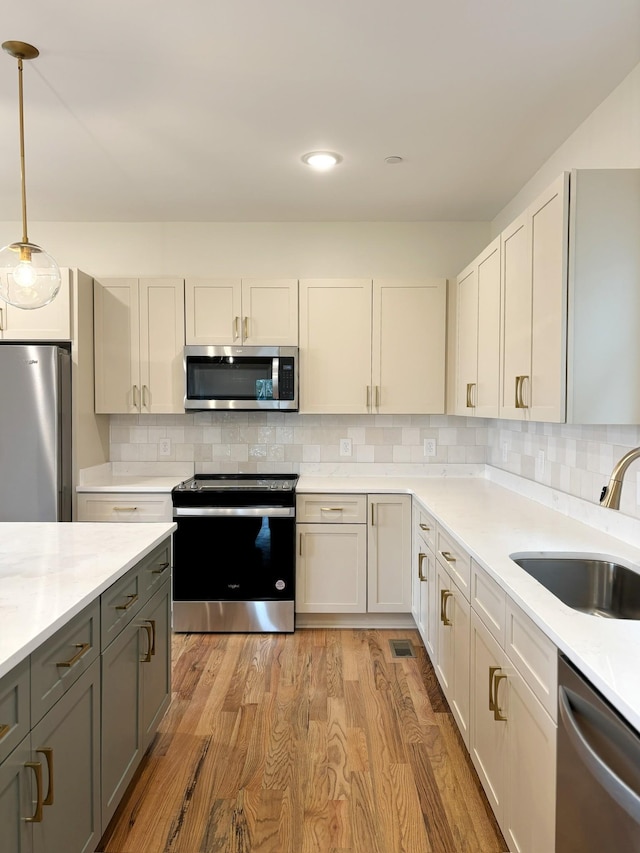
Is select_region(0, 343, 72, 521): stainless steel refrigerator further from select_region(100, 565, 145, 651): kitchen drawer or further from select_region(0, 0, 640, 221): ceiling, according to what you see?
select_region(100, 565, 145, 651): kitchen drawer

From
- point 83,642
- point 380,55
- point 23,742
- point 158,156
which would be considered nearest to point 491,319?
point 380,55

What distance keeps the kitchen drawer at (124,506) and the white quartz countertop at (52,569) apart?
3.88 ft

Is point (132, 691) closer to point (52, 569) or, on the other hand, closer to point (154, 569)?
point (154, 569)

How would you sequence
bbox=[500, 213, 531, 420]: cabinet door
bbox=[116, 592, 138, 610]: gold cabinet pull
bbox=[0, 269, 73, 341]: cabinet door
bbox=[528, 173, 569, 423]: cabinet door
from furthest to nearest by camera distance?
bbox=[0, 269, 73, 341]: cabinet door < bbox=[500, 213, 531, 420]: cabinet door < bbox=[528, 173, 569, 423]: cabinet door < bbox=[116, 592, 138, 610]: gold cabinet pull

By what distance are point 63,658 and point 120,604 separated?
401 mm

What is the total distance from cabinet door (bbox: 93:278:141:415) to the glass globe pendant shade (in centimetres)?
172

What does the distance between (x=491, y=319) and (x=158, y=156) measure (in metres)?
Result: 1.87

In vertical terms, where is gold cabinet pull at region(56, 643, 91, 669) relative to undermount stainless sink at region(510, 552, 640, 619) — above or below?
below

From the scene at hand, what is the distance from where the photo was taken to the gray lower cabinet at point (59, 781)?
1.21 m

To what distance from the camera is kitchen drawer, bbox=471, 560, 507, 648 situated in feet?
5.67

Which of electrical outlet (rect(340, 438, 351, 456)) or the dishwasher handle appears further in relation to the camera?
electrical outlet (rect(340, 438, 351, 456))

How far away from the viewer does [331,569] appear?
3.57 meters

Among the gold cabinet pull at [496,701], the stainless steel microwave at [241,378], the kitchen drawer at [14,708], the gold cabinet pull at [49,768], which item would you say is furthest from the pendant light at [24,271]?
the gold cabinet pull at [496,701]

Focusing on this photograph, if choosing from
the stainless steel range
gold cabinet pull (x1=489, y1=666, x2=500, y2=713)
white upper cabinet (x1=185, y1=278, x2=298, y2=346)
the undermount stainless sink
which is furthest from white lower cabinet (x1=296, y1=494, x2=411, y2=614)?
gold cabinet pull (x1=489, y1=666, x2=500, y2=713)
